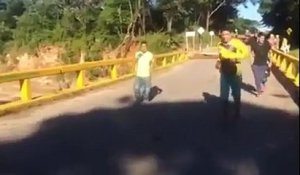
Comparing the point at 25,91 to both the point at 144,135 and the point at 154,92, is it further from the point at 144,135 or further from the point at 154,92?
the point at 144,135

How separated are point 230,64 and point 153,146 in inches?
112

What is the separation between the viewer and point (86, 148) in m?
8.43

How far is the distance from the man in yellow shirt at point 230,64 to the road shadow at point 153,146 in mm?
469

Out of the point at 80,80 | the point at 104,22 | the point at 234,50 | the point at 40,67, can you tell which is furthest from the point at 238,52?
the point at 40,67

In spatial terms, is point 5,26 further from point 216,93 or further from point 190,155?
point 190,155

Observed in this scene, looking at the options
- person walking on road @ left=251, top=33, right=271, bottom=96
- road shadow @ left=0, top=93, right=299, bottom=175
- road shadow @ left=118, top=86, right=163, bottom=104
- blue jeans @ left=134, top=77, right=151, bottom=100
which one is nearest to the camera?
road shadow @ left=0, top=93, right=299, bottom=175

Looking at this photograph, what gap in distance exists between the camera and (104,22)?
25.6m

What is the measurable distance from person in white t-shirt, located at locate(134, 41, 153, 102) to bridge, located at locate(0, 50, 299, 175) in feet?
0.99

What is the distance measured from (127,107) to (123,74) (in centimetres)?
1168

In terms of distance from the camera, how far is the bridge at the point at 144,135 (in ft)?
23.1

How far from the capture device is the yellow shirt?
415 inches

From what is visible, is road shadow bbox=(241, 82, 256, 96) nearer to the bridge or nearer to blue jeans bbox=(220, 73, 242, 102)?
the bridge

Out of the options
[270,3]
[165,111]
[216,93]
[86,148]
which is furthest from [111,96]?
Answer: [270,3]

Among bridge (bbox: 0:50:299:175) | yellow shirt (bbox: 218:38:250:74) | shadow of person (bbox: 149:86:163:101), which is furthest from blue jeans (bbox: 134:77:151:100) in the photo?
yellow shirt (bbox: 218:38:250:74)
